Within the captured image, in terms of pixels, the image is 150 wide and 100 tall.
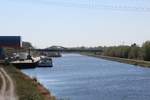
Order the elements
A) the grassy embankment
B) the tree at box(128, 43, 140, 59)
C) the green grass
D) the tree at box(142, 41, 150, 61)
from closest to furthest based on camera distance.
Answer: the green grass < the grassy embankment < the tree at box(142, 41, 150, 61) < the tree at box(128, 43, 140, 59)

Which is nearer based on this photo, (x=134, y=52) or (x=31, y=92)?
(x=31, y=92)

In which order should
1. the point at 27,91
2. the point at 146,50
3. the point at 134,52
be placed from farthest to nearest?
1. the point at 134,52
2. the point at 146,50
3. the point at 27,91

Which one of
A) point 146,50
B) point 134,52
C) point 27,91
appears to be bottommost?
point 27,91

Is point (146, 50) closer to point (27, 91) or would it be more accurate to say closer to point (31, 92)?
point (27, 91)

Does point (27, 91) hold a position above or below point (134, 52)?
below

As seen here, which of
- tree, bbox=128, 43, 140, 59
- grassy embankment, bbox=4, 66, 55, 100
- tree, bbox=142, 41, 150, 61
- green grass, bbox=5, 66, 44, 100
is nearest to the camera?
green grass, bbox=5, 66, 44, 100

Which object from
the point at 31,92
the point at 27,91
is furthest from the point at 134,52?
the point at 31,92

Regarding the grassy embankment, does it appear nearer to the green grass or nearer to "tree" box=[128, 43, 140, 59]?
the green grass

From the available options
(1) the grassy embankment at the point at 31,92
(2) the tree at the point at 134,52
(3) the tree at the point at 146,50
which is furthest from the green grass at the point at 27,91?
(2) the tree at the point at 134,52

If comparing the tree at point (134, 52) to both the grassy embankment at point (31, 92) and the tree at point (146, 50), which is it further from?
the grassy embankment at point (31, 92)

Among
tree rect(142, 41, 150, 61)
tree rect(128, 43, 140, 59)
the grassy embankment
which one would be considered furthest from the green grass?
tree rect(128, 43, 140, 59)

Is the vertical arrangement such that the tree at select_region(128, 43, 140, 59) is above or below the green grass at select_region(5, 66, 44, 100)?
above

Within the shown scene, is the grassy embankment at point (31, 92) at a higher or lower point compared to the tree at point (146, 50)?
lower

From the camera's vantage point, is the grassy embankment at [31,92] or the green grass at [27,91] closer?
the green grass at [27,91]
